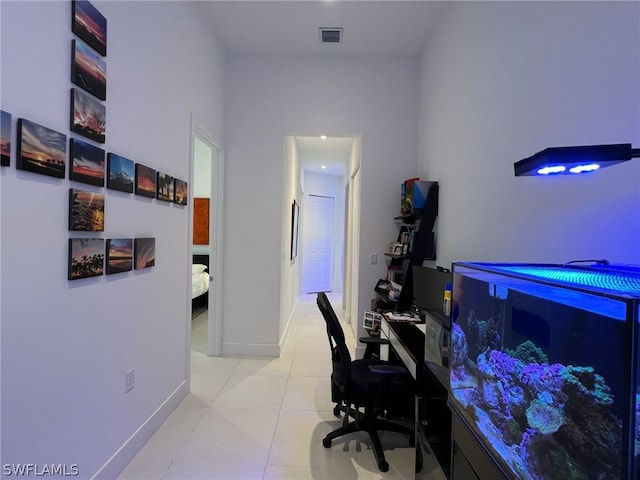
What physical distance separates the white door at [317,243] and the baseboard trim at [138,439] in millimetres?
5042

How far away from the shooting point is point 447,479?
134cm

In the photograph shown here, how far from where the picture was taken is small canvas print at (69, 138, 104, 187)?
4.70 feet

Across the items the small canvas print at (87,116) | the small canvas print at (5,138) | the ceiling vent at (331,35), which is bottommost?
the small canvas print at (5,138)

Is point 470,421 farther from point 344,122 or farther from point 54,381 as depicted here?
point 344,122

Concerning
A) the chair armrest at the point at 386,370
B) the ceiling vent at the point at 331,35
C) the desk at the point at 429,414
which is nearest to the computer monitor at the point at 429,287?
the desk at the point at 429,414

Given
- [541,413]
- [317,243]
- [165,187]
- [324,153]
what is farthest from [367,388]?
[317,243]

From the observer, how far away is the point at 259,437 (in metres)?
2.16

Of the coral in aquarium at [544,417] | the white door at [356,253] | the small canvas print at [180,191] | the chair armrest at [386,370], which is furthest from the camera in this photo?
the white door at [356,253]

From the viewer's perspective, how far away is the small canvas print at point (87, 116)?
1.44 meters

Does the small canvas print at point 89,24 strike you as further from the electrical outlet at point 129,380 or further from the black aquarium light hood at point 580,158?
the black aquarium light hood at point 580,158

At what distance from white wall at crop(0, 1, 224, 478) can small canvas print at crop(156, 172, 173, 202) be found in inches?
2.8

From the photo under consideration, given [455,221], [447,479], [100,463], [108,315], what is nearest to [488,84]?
[455,221]

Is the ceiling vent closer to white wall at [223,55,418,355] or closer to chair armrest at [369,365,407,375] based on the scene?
white wall at [223,55,418,355]

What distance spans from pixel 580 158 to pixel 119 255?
2.04 metres
